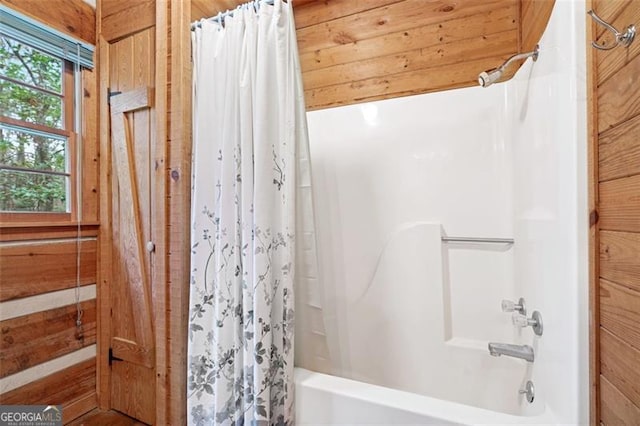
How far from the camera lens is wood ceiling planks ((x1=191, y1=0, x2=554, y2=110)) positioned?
1491 millimetres

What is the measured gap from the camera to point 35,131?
4.62 feet

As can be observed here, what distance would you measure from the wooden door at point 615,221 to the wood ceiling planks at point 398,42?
2.41 feet

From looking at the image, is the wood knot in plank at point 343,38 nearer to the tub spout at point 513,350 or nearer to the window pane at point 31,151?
the window pane at point 31,151

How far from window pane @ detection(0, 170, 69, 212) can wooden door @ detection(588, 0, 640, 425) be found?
2.12 m

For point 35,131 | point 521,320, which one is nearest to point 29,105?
point 35,131

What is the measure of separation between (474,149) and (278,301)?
118 cm

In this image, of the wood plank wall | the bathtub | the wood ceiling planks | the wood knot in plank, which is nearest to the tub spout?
the bathtub

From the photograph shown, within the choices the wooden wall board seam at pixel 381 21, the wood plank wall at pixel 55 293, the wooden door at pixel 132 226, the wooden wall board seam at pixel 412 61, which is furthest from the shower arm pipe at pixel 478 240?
the wood plank wall at pixel 55 293

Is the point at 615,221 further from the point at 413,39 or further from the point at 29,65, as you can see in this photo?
the point at 29,65

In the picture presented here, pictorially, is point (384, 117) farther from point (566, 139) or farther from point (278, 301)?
point (278, 301)

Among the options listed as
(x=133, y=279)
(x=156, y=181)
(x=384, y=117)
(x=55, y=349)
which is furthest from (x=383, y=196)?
(x=55, y=349)

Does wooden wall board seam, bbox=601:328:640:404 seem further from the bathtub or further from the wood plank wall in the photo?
the wood plank wall

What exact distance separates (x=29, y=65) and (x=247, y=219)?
1332 millimetres

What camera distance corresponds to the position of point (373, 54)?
1720mm
